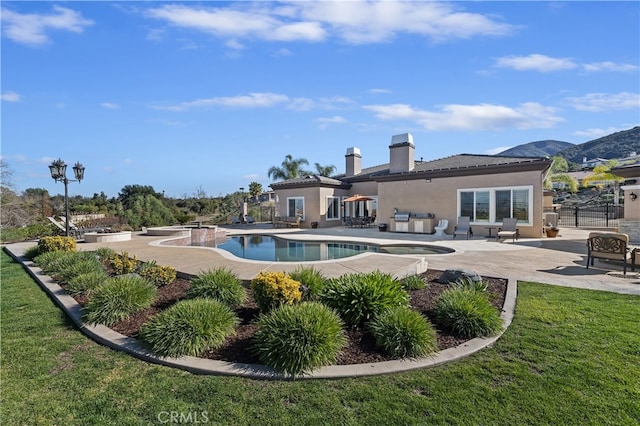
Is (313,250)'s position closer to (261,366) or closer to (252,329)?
(252,329)

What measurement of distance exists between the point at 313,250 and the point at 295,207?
1210 cm

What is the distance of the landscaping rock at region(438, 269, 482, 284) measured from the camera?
20.7 ft

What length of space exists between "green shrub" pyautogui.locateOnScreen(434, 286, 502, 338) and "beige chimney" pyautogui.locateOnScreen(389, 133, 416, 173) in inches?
645

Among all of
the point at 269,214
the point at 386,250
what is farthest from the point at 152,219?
the point at 386,250

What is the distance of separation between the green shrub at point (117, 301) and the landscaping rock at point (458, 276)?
5600mm

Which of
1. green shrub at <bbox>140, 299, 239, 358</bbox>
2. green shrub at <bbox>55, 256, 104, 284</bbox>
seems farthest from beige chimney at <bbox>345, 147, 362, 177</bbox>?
green shrub at <bbox>140, 299, 239, 358</bbox>

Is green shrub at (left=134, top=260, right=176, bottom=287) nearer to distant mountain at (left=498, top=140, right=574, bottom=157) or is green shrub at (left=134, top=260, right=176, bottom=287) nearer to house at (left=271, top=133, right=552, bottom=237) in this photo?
house at (left=271, top=133, right=552, bottom=237)

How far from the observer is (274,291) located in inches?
184

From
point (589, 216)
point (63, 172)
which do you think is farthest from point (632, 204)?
point (63, 172)

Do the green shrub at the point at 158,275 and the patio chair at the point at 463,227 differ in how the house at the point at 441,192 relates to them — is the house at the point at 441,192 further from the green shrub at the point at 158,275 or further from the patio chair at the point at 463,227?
the green shrub at the point at 158,275

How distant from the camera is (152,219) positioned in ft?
83.8

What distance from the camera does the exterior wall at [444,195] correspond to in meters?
15.3

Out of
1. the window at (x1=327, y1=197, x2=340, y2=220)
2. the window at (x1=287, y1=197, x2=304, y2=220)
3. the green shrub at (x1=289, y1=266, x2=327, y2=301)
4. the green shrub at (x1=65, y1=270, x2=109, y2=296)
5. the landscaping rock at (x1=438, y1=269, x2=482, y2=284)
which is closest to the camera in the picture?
the green shrub at (x1=289, y1=266, x2=327, y2=301)

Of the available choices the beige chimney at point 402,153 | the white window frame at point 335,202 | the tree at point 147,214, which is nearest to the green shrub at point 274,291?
the beige chimney at point 402,153
